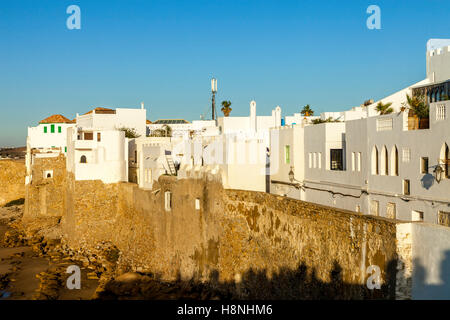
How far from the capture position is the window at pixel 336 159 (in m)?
22.0

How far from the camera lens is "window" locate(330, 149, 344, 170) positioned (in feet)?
72.0

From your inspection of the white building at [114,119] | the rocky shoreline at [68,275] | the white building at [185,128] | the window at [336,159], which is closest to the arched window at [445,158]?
the window at [336,159]

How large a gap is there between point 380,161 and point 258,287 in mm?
6525

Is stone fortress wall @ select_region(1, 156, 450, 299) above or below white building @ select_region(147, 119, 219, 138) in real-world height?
below

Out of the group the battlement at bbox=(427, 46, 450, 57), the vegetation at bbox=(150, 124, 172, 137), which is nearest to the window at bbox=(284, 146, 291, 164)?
Result: the battlement at bbox=(427, 46, 450, 57)

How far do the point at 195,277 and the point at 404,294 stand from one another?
12506 mm

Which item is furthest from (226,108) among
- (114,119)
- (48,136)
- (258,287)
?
(258,287)

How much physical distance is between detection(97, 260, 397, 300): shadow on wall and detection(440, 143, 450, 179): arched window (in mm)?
4959

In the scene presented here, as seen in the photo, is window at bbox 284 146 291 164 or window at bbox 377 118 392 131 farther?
window at bbox 284 146 291 164

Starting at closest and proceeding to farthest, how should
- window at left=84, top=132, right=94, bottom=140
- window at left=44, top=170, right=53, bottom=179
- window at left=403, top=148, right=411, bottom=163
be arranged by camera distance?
1. window at left=403, top=148, right=411, bottom=163
2. window at left=84, top=132, right=94, bottom=140
3. window at left=44, top=170, right=53, bottom=179

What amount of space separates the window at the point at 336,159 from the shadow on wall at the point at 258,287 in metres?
6.79

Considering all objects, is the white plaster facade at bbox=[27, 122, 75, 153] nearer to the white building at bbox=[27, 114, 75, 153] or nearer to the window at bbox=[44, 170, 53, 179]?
the white building at bbox=[27, 114, 75, 153]

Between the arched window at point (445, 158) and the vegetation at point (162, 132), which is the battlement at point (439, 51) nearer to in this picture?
the arched window at point (445, 158)

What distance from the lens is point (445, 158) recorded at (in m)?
15.2
